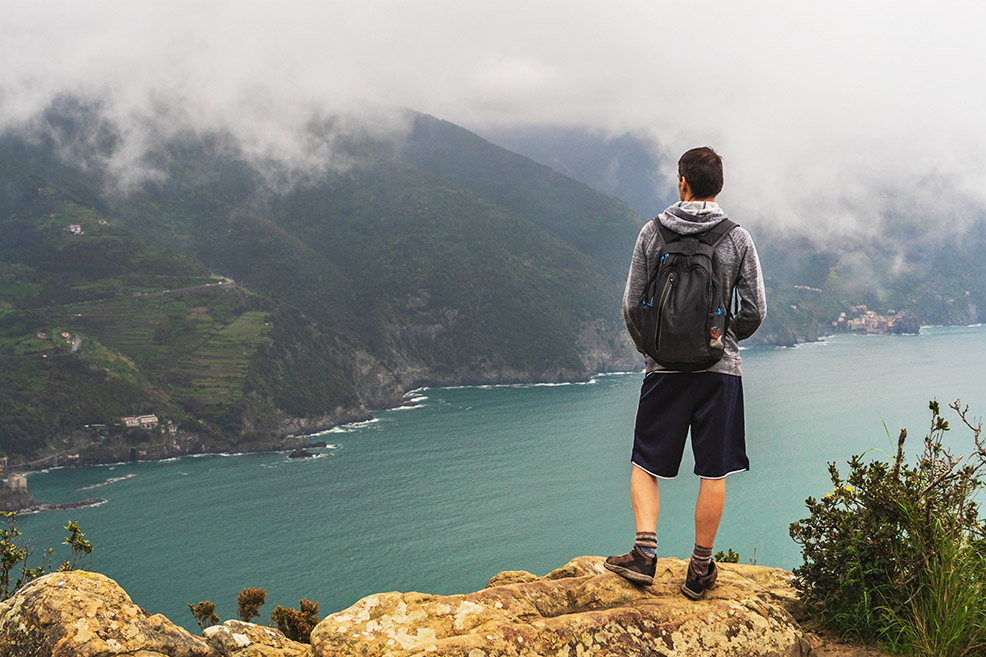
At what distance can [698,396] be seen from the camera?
3510 mm

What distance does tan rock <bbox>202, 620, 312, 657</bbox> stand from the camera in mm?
4176

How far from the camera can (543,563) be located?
49.5 m

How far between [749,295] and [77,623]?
397 cm

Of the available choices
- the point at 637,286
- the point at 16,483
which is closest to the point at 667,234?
the point at 637,286

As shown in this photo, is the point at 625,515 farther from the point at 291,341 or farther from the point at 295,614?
the point at 291,341

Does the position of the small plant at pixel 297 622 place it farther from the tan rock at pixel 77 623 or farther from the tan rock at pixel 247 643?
the tan rock at pixel 77 623

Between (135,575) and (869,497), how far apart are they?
192 feet

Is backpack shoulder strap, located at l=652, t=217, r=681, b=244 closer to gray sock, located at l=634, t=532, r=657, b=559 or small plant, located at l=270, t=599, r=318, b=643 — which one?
gray sock, located at l=634, t=532, r=657, b=559

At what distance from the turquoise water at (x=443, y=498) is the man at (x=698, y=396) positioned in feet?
144

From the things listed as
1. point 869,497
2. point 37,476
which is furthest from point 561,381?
point 869,497

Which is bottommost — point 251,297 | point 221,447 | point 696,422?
point 221,447

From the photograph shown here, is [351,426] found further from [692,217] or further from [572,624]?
[692,217]

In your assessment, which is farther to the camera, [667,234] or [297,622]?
[297,622]

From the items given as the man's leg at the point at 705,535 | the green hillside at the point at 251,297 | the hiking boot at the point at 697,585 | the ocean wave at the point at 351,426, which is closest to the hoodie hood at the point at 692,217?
the man's leg at the point at 705,535
